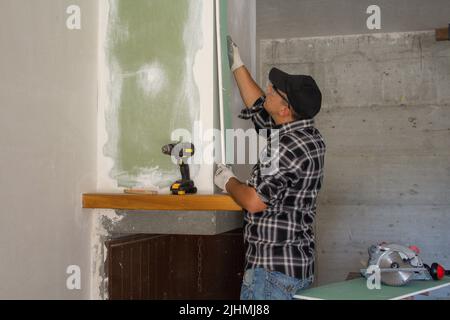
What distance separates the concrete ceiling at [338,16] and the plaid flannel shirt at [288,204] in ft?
8.29

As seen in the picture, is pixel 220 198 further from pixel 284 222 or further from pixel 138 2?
pixel 138 2

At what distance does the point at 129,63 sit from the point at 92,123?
311mm

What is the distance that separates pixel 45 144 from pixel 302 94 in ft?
3.35

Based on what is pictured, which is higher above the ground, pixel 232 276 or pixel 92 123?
pixel 92 123

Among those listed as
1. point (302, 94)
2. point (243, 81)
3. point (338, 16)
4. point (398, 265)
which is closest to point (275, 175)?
point (302, 94)

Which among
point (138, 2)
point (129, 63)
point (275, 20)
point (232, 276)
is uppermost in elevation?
point (275, 20)

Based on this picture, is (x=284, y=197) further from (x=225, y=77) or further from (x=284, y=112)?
(x=225, y=77)

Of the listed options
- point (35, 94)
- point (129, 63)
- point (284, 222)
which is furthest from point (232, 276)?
point (35, 94)

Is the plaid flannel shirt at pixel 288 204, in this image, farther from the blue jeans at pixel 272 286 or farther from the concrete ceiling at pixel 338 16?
the concrete ceiling at pixel 338 16

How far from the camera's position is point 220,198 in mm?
1983

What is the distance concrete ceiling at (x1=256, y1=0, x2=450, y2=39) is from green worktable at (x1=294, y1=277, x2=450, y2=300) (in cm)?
262

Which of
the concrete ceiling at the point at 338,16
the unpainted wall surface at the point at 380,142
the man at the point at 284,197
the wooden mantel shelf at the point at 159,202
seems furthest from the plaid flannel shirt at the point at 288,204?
the unpainted wall surface at the point at 380,142

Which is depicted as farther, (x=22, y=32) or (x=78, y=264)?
(x=78, y=264)

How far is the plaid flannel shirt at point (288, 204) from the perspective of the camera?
1954 millimetres
